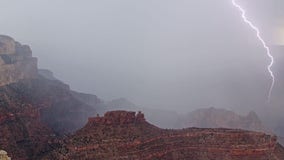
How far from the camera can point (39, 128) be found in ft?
485

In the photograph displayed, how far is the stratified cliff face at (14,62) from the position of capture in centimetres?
16200

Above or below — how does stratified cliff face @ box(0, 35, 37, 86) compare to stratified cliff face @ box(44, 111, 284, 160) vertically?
above

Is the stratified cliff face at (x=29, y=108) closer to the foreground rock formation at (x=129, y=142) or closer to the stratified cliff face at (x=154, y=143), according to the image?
the foreground rock formation at (x=129, y=142)

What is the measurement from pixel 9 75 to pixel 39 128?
2019 cm

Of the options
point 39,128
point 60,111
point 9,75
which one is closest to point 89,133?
point 39,128

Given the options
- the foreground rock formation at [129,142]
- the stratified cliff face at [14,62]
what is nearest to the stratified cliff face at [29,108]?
the stratified cliff face at [14,62]

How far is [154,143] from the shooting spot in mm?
109938

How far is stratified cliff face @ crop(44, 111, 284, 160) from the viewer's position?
10606cm

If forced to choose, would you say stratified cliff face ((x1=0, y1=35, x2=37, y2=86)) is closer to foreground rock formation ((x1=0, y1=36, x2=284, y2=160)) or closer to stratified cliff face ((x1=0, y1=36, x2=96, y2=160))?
stratified cliff face ((x1=0, y1=36, x2=96, y2=160))

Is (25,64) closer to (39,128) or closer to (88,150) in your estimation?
(39,128)

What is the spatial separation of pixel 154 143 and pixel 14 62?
2688 inches

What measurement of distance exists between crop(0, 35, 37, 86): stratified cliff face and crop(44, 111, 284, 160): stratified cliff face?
51.8 meters

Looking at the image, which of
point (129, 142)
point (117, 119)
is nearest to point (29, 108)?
point (117, 119)

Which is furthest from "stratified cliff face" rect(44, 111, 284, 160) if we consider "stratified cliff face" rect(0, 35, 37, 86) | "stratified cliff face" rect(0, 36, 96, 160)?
"stratified cliff face" rect(0, 35, 37, 86)
